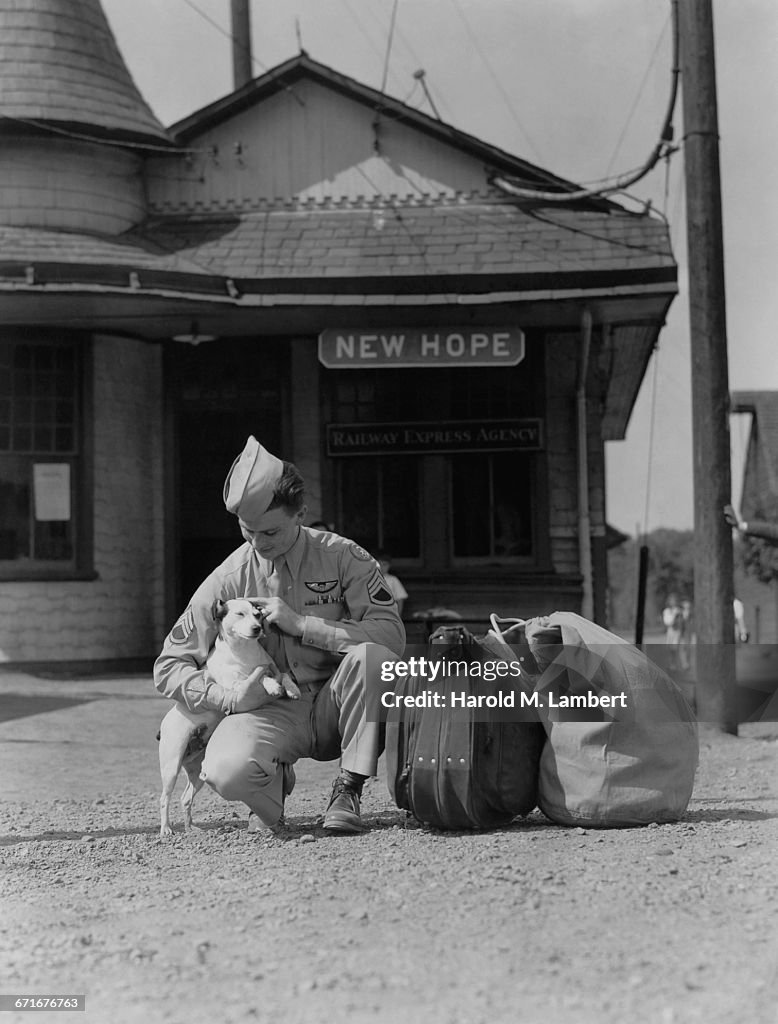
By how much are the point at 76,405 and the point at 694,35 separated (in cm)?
633

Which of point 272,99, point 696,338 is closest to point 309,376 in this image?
point 272,99

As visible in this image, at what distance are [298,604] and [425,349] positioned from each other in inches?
281

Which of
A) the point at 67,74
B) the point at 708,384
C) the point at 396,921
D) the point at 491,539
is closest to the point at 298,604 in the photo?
the point at 396,921

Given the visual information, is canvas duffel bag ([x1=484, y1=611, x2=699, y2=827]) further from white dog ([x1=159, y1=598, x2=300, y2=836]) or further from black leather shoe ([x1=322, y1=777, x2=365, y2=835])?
white dog ([x1=159, y1=598, x2=300, y2=836])

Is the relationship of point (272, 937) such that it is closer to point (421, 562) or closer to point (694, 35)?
point (694, 35)

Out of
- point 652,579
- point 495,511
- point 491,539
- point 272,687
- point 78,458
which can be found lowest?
point 652,579

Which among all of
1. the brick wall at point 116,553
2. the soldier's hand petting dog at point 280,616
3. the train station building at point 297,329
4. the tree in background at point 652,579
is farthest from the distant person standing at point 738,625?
the tree in background at point 652,579

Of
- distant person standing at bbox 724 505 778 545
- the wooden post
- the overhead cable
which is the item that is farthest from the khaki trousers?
the wooden post

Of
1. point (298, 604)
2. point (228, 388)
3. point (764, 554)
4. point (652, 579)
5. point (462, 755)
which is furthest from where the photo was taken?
point (652, 579)

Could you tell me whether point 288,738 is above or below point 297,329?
below

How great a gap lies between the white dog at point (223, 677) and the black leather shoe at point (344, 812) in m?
0.39

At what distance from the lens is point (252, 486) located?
4.81 metres

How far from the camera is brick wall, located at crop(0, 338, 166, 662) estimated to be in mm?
12109

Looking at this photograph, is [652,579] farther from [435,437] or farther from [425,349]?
[425,349]
